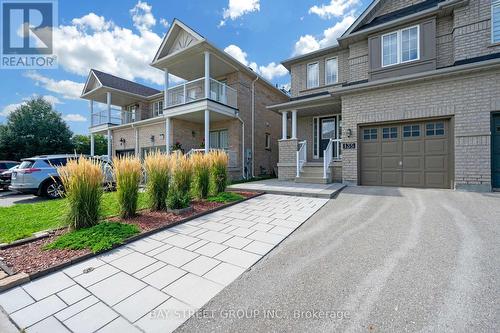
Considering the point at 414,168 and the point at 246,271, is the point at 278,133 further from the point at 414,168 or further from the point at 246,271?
the point at 246,271

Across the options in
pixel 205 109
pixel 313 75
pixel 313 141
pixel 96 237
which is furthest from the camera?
pixel 313 75

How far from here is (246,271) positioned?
105 inches

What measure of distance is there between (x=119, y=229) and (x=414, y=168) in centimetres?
950

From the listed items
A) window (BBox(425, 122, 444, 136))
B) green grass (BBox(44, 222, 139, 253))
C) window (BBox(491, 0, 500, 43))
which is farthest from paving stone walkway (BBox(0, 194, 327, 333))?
window (BBox(491, 0, 500, 43))

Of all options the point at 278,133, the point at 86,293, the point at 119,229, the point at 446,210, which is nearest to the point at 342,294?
the point at 86,293

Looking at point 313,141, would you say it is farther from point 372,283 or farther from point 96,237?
point 96,237

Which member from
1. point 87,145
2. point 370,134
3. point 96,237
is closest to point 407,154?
point 370,134

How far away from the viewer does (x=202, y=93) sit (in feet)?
45.7

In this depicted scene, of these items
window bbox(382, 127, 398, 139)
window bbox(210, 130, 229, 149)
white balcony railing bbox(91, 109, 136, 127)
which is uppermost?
white balcony railing bbox(91, 109, 136, 127)

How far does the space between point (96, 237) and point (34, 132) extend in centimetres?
2682

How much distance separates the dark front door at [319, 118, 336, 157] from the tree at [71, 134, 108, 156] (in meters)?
27.1

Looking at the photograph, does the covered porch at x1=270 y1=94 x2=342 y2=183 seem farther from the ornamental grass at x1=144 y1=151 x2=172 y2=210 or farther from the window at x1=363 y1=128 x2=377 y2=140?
the ornamental grass at x1=144 y1=151 x2=172 y2=210

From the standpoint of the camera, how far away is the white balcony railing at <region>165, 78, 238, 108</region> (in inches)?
486

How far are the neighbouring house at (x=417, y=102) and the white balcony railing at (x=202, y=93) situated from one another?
144 inches
